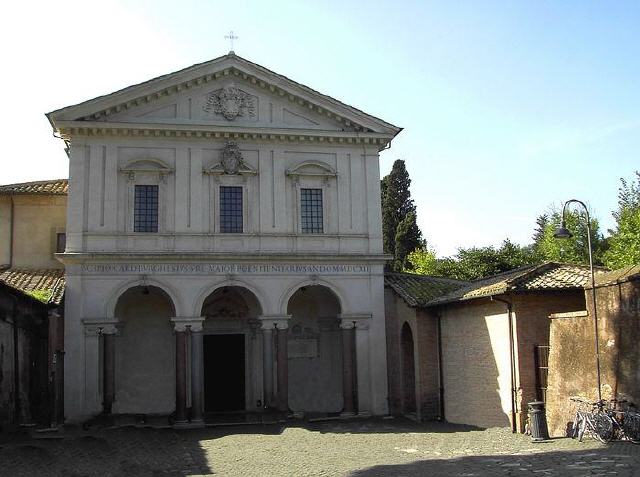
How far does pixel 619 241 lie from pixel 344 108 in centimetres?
2089

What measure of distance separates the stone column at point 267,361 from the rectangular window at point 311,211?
3441mm

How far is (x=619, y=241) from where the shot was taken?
3772 cm

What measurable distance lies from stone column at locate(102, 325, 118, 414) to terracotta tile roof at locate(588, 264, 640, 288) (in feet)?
45.8

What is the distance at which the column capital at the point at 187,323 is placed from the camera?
2223 cm

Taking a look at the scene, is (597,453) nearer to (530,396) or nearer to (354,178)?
(530,396)

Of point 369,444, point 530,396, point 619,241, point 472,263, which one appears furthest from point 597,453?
point 472,263

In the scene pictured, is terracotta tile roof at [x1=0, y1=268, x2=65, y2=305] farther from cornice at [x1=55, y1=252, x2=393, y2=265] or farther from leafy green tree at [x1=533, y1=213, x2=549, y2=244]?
leafy green tree at [x1=533, y1=213, x2=549, y2=244]

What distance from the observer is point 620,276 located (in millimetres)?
14477

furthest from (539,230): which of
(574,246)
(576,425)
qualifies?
(576,425)

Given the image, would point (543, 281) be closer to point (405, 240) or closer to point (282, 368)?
point (282, 368)

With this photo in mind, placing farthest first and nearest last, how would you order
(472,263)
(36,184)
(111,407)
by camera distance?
(472,263), (36,184), (111,407)

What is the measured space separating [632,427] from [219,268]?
13124 millimetres

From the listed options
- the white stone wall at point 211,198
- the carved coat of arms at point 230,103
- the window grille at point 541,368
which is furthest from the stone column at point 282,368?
the window grille at point 541,368

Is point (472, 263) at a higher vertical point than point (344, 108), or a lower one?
lower
